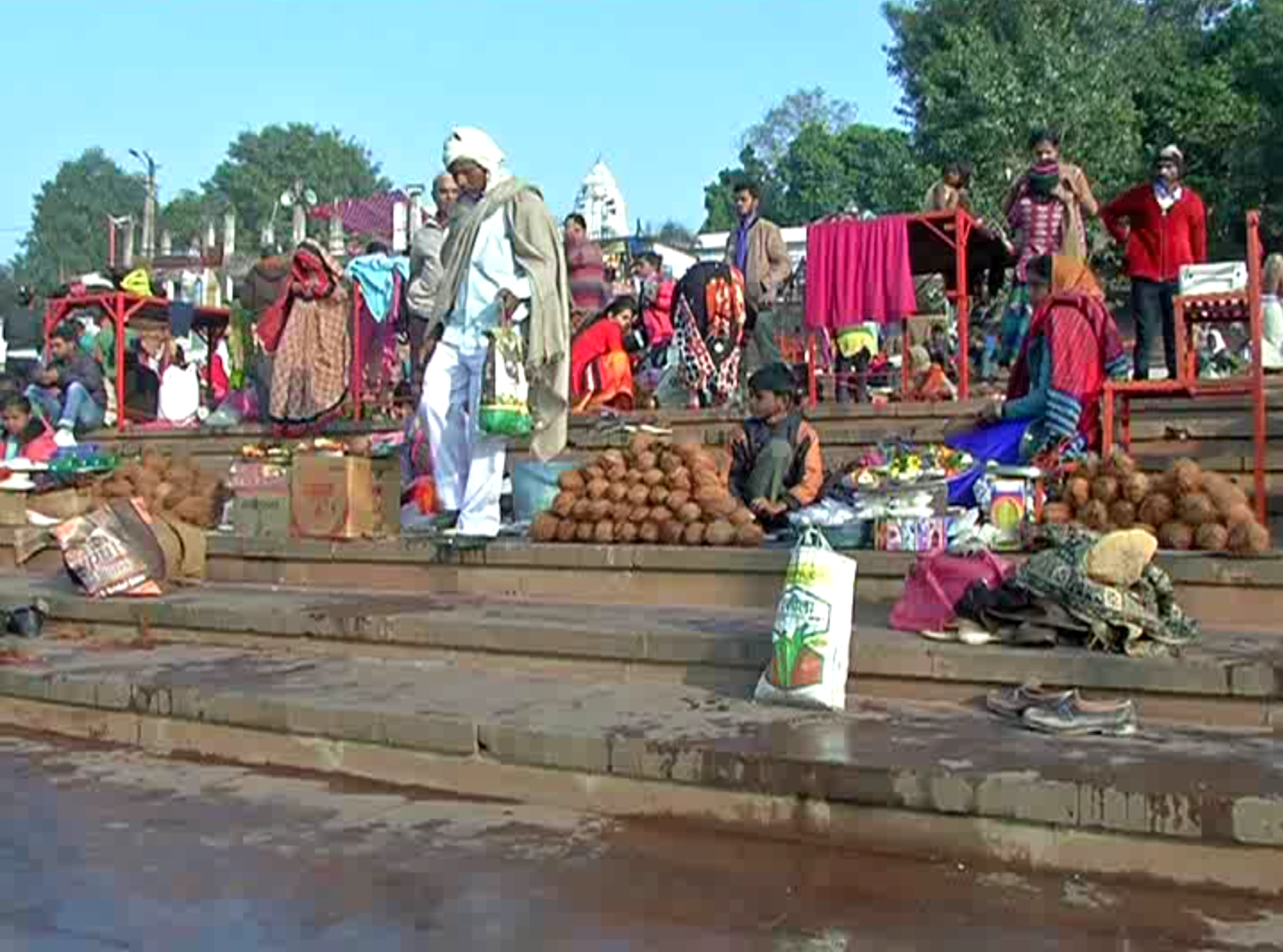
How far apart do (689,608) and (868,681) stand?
1496mm

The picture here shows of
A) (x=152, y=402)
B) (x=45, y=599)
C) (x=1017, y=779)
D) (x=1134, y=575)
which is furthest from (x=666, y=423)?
(x=152, y=402)

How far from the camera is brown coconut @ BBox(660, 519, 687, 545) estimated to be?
6.96 meters

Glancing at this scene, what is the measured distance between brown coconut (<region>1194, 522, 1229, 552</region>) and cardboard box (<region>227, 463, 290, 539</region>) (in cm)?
503

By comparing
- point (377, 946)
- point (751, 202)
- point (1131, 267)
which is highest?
point (751, 202)

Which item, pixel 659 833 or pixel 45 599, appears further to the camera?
pixel 45 599

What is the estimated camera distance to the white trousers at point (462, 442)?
292 inches

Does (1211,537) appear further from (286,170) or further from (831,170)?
(286,170)

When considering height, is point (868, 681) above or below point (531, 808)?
above

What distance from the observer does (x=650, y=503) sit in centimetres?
723

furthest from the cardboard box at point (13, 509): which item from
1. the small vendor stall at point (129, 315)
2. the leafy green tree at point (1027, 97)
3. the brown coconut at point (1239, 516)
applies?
the leafy green tree at point (1027, 97)

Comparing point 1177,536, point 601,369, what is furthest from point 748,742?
point 601,369

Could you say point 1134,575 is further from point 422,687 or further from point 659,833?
point 422,687

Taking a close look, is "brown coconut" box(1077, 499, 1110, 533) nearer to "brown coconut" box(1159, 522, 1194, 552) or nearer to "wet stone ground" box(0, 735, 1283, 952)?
"brown coconut" box(1159, 522, 1194, 552)

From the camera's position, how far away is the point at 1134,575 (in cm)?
507
